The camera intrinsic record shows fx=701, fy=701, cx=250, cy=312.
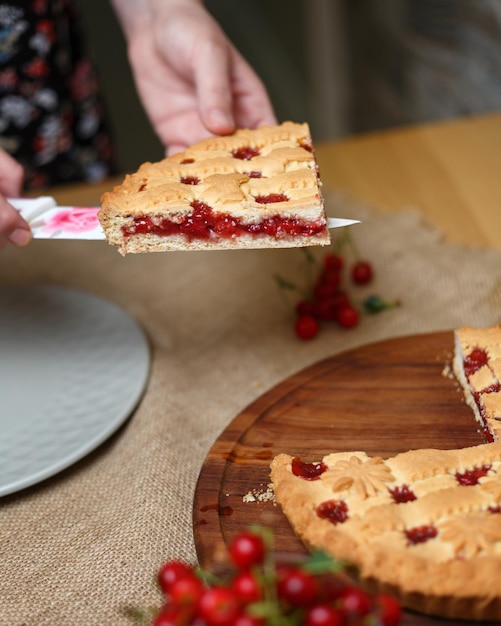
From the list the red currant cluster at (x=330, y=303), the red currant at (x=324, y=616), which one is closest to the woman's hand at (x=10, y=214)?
the red currant cluster at (x=330, y=303)

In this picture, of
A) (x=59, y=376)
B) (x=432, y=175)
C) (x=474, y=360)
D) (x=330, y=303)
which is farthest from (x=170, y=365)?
(x=432, y=175)

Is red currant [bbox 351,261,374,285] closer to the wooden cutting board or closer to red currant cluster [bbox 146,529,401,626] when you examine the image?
the wooden cutting board

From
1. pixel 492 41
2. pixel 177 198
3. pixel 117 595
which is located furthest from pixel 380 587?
pixel 492 41

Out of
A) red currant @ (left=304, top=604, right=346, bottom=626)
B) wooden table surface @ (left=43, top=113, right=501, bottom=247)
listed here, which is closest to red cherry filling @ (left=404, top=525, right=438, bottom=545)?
red currant @ (left=304, top=604, right=346, bottom=626)

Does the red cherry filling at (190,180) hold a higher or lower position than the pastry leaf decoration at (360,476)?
higher

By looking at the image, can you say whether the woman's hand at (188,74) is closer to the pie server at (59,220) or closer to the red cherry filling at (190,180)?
the red cherry filling at (190,180)

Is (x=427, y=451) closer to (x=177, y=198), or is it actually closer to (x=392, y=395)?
(x=392, y=395)

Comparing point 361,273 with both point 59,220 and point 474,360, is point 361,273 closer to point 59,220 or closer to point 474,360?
point 474,360
